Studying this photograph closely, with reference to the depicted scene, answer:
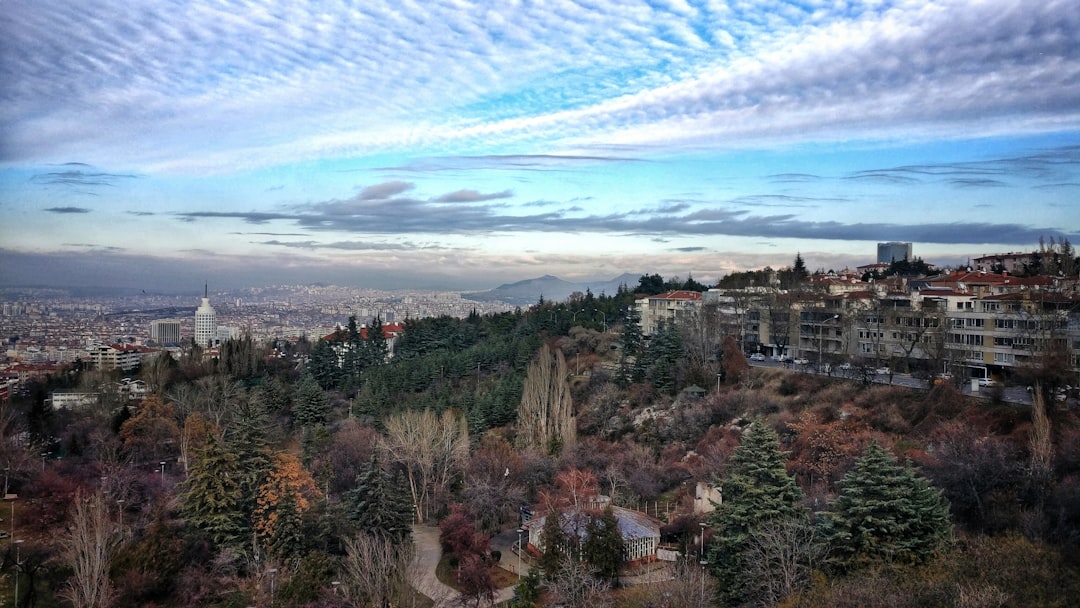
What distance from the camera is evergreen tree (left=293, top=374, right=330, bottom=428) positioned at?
35844 millimetres

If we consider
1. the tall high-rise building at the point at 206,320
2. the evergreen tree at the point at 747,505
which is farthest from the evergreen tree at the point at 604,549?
the tall high-rise building at the point at 206,320

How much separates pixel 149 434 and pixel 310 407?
682cm

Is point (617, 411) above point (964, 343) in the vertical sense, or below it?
below

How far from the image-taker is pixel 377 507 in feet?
66.0

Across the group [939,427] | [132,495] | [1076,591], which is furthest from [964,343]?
[132,495]

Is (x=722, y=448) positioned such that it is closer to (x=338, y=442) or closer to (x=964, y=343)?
(x=964, y=343)

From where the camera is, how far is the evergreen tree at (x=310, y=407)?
118 ft

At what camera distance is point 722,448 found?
2377 cm

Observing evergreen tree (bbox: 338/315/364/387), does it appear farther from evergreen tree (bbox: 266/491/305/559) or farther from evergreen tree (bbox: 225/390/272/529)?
evergreen tree (bbox: 266/491/305/559)

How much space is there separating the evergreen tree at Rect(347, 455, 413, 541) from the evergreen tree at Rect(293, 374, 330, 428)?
51.6 ft

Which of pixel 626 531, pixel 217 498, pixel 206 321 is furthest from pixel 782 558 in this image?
pixel 206 321

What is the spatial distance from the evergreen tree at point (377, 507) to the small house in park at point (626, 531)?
3200mm

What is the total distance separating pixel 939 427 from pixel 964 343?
9.58 meters

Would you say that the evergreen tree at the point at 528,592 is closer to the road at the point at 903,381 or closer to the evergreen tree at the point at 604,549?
the evergreen tree at the point at 604,549
